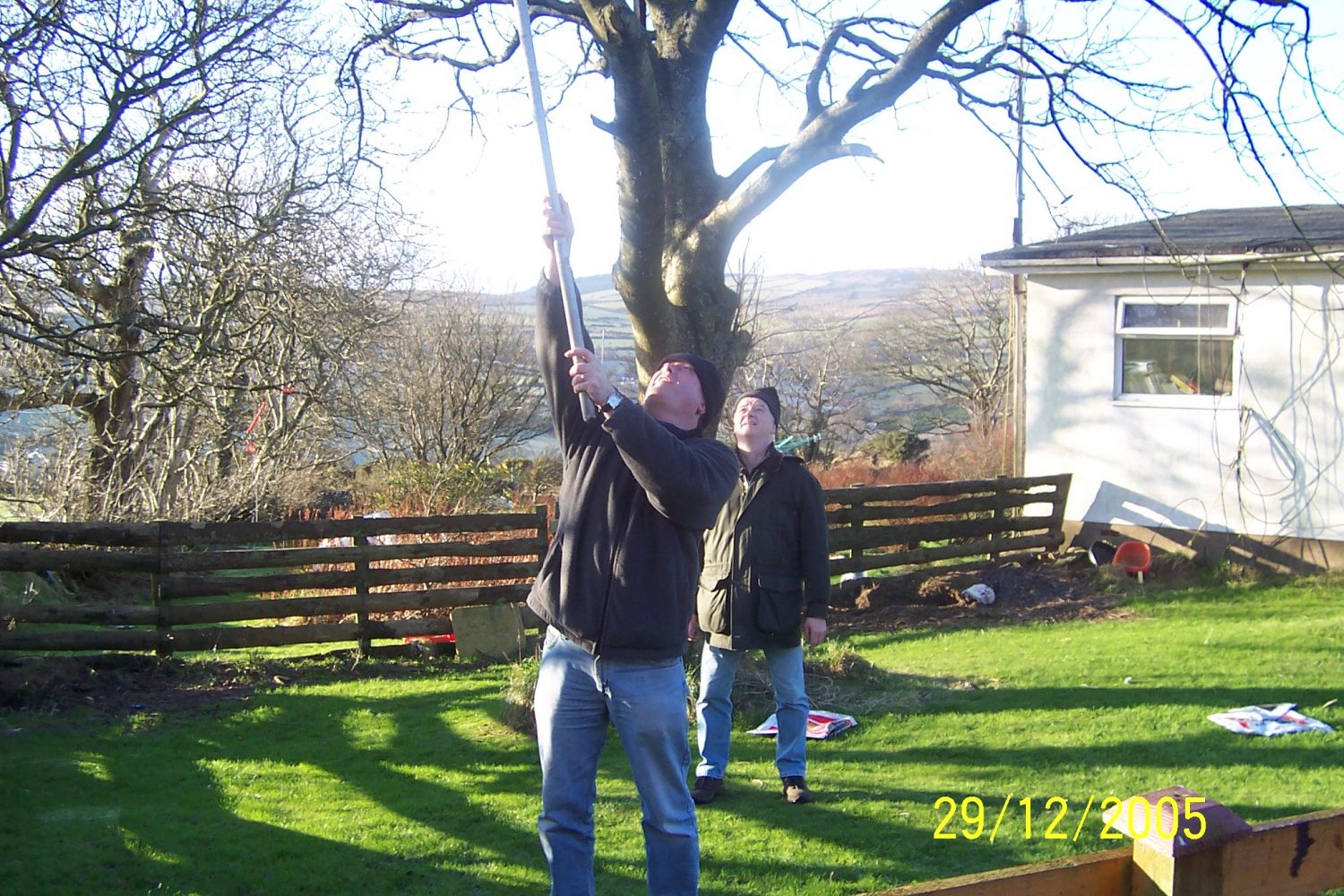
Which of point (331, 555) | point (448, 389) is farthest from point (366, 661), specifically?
point (448, 389)

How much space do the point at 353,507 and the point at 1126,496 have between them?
11.8 metres

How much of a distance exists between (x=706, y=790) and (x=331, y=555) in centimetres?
539

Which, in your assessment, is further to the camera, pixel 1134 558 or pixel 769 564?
pixel 1134 558

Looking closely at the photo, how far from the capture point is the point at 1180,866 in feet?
7.20

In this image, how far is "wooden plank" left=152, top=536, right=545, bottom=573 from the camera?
919 centimetres

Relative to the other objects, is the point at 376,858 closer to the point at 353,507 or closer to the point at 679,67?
the point at 679,67

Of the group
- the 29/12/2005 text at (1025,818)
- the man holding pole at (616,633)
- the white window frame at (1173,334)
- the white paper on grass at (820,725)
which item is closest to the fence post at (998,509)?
the white window frame at (1173,334)

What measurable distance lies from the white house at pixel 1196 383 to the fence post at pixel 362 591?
908 cm

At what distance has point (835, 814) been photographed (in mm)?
5188

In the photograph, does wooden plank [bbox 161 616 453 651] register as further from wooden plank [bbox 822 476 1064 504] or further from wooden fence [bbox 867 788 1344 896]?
wooden fence [bbox 867 788 1344 896]

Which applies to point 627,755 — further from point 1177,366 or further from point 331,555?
point 1177,366

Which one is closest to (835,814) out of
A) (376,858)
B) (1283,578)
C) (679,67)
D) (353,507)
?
(376,858)

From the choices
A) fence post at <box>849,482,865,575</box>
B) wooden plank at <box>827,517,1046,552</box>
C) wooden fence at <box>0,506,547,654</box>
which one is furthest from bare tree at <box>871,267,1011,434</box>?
wooden fence at <box>0,506,547,654</box>

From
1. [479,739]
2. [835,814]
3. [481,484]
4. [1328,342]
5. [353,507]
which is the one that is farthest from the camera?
[353,507]
